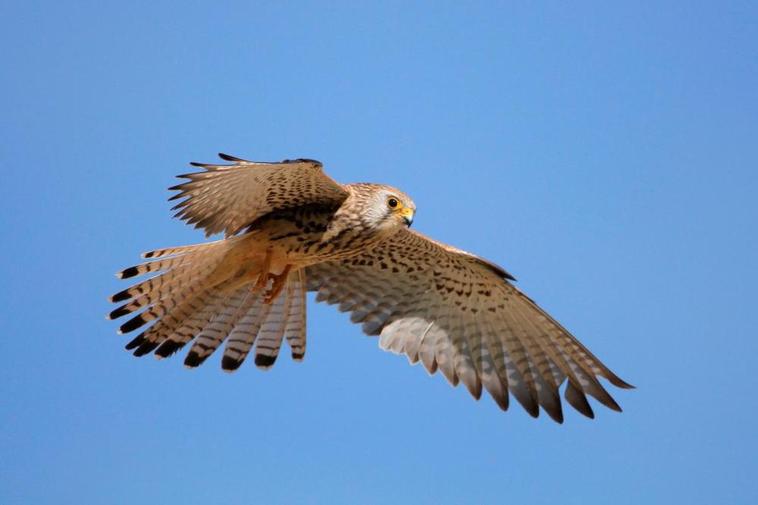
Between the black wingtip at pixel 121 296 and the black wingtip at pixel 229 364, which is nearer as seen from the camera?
the black wingtip at pixel 121 296

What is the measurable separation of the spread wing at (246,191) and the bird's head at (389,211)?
26 centimetres

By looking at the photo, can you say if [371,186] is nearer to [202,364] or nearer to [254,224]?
[254,224]

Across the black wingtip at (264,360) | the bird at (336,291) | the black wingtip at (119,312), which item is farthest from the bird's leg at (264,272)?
the black wingtip at (119,312)

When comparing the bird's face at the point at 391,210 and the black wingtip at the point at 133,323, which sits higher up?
the bird's face at the point at 391,210

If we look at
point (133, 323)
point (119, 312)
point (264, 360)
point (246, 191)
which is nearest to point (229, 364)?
point (264, 360)

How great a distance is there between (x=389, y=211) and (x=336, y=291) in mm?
1560

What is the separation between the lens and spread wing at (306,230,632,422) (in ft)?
29.7

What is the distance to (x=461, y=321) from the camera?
9.48 meters

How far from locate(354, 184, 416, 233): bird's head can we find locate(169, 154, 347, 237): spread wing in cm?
26

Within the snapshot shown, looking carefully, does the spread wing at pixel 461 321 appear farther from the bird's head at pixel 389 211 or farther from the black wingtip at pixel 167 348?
the black wingtip at pixel 167 348

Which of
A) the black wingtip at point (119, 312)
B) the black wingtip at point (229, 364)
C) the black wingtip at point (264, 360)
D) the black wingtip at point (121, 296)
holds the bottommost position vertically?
the black wingtip at point (229, 364)

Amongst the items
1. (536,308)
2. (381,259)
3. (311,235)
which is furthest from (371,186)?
(536,308)

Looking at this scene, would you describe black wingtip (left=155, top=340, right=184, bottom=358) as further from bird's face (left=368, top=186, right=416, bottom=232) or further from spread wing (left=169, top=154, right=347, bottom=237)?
bird's face (left=368, top=186, right=416, bottom=232)

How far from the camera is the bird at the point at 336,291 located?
8180 mm
